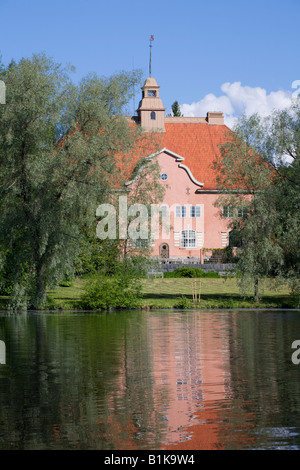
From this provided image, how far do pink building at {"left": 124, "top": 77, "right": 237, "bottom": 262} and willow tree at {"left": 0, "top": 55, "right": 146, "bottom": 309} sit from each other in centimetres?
3130

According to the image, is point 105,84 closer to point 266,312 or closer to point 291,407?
point 266,312

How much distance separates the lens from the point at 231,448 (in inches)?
428

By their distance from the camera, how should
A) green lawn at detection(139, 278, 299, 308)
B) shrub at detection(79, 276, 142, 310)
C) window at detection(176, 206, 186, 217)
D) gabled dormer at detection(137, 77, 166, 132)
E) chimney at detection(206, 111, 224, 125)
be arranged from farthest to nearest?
chimney at detection(206, 111, 224, 125), gabled dormer at detection(137, 77, 166, 132), window at detection(176, 206, 186, 217), green lawn at detection(139, 278, 299, 308), shrub at detection(79, 276, 142, 310)

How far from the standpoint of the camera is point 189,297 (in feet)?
139

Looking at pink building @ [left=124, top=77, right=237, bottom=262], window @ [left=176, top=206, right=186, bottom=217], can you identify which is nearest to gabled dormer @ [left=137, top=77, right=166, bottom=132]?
pink building @ [left=124, top=77, right=237, bottom=262]

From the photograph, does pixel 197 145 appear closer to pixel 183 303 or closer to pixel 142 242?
pixel 142 242

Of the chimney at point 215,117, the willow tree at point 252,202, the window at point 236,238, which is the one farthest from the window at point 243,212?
the chimney at point 215,117

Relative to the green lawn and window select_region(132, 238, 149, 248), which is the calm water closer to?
the green lawn

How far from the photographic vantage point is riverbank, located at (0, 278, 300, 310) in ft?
128

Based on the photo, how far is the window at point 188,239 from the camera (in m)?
69.6

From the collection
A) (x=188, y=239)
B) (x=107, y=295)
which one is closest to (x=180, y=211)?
(x=188, y=239)

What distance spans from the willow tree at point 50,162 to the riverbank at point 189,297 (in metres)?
2.98

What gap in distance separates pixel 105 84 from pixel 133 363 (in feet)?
65.5

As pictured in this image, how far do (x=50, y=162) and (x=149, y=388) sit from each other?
2050 centimetres
